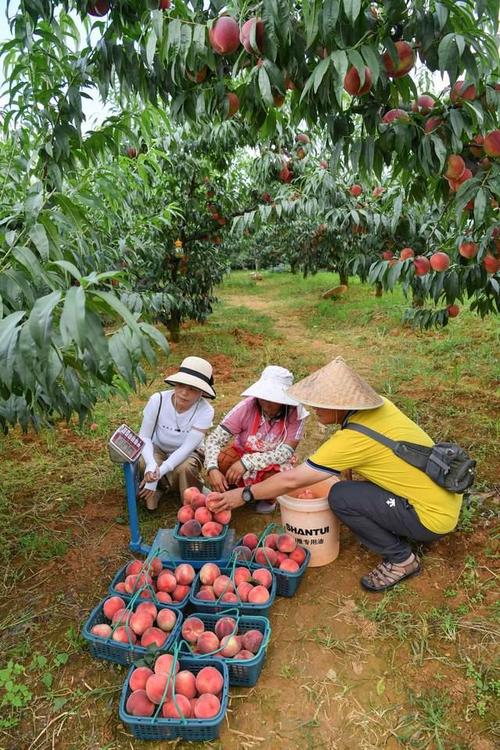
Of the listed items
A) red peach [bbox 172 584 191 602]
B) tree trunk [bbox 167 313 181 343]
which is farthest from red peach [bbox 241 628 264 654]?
tree trunk [bbox 167 313 181 343]

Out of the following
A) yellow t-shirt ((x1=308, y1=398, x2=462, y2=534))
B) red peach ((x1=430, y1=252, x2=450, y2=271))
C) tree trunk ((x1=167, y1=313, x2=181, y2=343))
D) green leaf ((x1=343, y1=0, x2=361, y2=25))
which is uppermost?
green leaf ((x1=343, y1=0, x2=361, y2=25))

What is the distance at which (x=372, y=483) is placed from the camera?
8.15ft

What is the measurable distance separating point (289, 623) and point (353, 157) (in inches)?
73.9

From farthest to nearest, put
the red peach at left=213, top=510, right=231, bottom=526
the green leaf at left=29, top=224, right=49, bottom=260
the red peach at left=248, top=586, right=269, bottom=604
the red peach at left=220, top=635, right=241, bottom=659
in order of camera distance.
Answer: the red peach at left=213, top=510, right=231, bottom=526 < the red peach at left=248, top=586, right=269, bottom=604 < the red peach at left=220, top=635, right=241, bottom=659 < the green leaf at left=29, top=224, right=49, bottom=260

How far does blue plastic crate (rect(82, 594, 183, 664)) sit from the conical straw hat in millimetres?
1039

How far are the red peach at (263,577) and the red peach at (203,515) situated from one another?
35 cm

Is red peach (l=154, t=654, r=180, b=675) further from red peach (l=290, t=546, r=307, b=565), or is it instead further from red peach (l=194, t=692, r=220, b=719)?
red peach (l=290, t=546, r=307, b=565)

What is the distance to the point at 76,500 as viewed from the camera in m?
3.30

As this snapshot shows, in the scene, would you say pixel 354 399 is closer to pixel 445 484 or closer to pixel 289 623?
pixel 445 484

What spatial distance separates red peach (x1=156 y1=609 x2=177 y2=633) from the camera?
202cm

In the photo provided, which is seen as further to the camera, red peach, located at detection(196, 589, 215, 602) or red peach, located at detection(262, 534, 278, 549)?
red peach, located at detection(262, 534, 278, 549)

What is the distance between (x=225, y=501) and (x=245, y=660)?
762mm

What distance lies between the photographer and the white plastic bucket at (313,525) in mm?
2502

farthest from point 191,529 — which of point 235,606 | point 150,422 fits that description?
point 150,422
